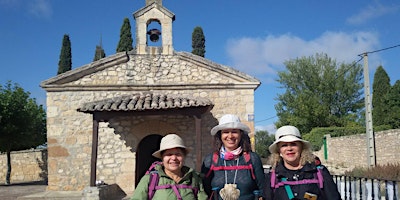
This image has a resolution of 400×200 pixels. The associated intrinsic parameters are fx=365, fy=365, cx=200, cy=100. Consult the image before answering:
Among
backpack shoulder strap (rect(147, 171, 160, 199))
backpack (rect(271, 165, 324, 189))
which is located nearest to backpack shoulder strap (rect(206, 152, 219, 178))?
backpack shoulder strap (rect(147, 171, 160, 199))

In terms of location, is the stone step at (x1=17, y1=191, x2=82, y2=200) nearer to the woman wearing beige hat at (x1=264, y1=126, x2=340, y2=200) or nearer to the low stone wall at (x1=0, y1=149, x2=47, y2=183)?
the woman wearing beige hat at (x1=264, y1=126, x2=340, y2=200)

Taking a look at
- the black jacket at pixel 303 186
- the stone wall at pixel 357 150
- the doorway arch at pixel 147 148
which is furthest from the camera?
the stone wall at pixel 357 150

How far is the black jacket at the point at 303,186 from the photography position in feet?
9.05

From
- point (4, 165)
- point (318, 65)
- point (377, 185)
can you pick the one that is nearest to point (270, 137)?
point (318, 65)

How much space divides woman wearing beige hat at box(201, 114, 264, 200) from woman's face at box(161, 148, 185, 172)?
0.33 m

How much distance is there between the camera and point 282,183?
2.83 metres

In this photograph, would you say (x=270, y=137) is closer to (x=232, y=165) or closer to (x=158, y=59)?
(x=158, y=59)

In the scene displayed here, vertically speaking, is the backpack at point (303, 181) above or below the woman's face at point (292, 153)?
below

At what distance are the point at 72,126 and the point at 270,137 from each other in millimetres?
38373

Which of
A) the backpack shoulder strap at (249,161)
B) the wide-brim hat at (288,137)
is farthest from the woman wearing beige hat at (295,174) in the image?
the backpack shoulder strap at (249,161)

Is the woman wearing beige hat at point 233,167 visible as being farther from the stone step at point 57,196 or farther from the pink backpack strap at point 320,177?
the stone step at point 57,196

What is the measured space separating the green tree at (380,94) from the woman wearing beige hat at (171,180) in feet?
76.8

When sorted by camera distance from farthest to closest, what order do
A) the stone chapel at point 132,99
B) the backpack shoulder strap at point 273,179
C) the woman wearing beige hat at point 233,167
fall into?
the stone chapel at point 132,99 → the woman wearing beige hat at point 233,167 → the backpack shoulder strap at point 273,179

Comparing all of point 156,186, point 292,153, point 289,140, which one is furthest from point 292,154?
point 156,186
